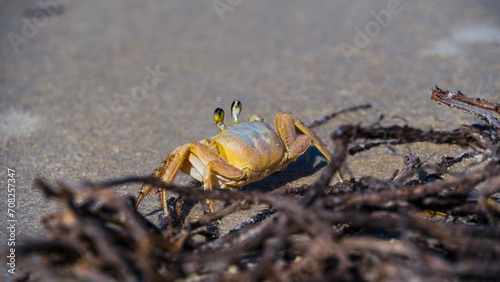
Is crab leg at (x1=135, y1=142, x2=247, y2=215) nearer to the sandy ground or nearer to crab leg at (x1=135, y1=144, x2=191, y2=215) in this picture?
crab leg at (x1=135, y1=144, x2=191, y2=215)

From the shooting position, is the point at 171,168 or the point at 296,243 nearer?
the point at 296,243

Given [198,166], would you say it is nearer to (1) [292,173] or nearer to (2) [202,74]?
(1) [292,173]

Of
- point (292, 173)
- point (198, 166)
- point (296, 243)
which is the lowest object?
point (296, 243)

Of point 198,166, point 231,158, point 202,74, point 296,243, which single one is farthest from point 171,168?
point 202,74

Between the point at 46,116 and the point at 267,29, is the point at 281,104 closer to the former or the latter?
the point at 46,116

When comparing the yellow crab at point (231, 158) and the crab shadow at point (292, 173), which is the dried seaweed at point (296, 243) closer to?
the yellow crab at point (231, 158)

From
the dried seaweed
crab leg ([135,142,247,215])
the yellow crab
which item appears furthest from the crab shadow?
the dried seaweed
